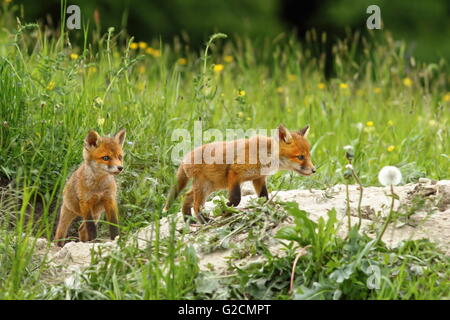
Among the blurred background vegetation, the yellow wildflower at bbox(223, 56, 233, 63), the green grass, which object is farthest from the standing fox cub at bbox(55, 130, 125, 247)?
the blurred background vegetation

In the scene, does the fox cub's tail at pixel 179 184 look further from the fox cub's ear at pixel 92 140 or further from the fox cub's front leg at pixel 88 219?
the fox cub's ear at pixel 92 140

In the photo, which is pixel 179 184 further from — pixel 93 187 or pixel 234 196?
pixel 93 187

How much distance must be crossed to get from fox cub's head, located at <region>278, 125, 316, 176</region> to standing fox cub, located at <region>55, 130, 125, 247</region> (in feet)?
3.46

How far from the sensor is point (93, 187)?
5285mm

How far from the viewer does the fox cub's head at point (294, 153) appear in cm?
520

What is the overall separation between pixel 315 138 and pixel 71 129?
2692mm

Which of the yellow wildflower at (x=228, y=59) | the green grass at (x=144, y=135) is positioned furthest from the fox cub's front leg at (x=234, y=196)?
the yellow wildflower at (x=228, y=59)

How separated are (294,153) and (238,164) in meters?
0.38

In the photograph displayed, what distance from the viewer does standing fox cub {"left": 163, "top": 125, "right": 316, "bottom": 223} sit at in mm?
5152

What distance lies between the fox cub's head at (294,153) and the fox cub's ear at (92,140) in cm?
119

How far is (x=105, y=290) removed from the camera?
4.16 metres

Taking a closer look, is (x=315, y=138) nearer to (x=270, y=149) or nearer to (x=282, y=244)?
(x=270, y=149)

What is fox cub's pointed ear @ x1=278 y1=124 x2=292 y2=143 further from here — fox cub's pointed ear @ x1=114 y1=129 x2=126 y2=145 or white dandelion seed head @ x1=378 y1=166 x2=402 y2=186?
white dandelion seed head @ x1=378 y1=166 x2=402 y2=186
